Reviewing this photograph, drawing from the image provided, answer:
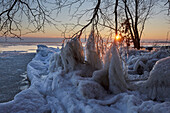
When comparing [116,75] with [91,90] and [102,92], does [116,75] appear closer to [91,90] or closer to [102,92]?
[102,92]

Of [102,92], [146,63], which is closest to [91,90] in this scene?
[102,92]

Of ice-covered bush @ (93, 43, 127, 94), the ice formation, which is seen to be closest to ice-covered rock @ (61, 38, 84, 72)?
the ice formation

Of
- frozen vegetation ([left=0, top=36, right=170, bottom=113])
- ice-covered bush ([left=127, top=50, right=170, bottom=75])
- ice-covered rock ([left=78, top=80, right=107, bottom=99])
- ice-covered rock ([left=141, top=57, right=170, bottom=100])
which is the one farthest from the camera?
ice-covered bush ([left=127, top=50, right=170, bottom=75])

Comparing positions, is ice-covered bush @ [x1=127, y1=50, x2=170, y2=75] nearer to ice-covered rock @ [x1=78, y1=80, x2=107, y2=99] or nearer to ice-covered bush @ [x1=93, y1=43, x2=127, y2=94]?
ice-covered bush @ [x1=93, y1=43, x2=127, y2=94]

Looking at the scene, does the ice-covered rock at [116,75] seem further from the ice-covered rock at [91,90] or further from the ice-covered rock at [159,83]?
the ice-covered rock at [159,83]

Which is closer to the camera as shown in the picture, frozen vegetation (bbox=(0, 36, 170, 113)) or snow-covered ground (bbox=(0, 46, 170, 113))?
snow-covered ground (bbox=(0, 46, 170, 113))

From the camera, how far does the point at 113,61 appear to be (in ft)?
9.41

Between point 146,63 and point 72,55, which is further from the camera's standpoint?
point 146,63

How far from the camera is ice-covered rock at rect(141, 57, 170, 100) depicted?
7.88 ft

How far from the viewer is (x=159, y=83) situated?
8.26 ft

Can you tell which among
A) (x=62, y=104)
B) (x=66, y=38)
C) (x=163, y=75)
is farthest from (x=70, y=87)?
(x=163, y=75)

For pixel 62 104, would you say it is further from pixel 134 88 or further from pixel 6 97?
pixel 6 97

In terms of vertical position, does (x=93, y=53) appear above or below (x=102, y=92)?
above

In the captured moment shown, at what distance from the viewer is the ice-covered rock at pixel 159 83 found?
2400mm
